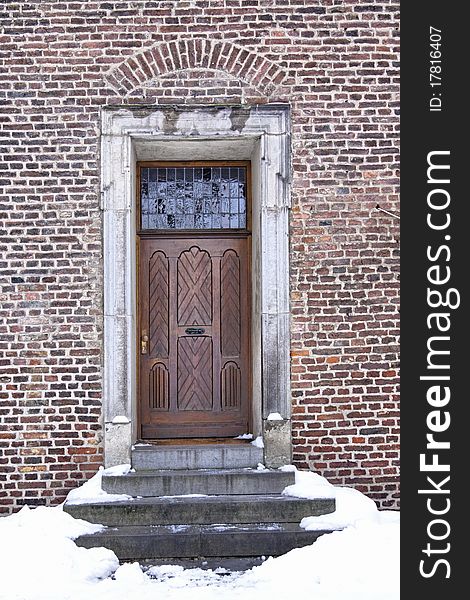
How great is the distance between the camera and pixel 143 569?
218 inches

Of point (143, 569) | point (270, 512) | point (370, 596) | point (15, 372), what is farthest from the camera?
point (15, 372)

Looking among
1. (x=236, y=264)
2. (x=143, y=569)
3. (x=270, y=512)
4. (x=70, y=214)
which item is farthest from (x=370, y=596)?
(x=70, y=214)

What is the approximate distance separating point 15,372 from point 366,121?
161 inches

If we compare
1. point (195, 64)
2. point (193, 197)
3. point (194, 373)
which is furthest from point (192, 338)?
point (195, 64)

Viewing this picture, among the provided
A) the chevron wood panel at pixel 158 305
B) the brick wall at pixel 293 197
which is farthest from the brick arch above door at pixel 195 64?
the chevron wood panel at pixel 158 305

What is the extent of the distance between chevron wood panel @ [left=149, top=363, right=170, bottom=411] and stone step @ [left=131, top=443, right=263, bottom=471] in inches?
27.0

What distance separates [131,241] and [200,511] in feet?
8.46

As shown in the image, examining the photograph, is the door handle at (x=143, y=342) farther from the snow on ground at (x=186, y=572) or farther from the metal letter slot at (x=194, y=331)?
the snow on ground at (x=186, y=572)

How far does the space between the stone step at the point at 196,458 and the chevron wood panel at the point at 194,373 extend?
0.72m

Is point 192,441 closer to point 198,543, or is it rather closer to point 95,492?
point 95,492

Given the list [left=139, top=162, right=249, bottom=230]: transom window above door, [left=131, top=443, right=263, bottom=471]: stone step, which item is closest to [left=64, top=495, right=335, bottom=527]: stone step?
[left=131, top=443, right=263, bottom=471]: stone step

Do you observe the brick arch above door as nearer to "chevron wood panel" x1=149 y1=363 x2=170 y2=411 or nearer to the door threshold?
"chevron wood panel" x1=149 y1=363 x2=170 y2=411

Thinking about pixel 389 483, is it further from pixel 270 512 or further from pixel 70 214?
pixel 70 214

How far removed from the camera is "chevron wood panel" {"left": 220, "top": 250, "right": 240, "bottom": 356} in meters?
7.23
